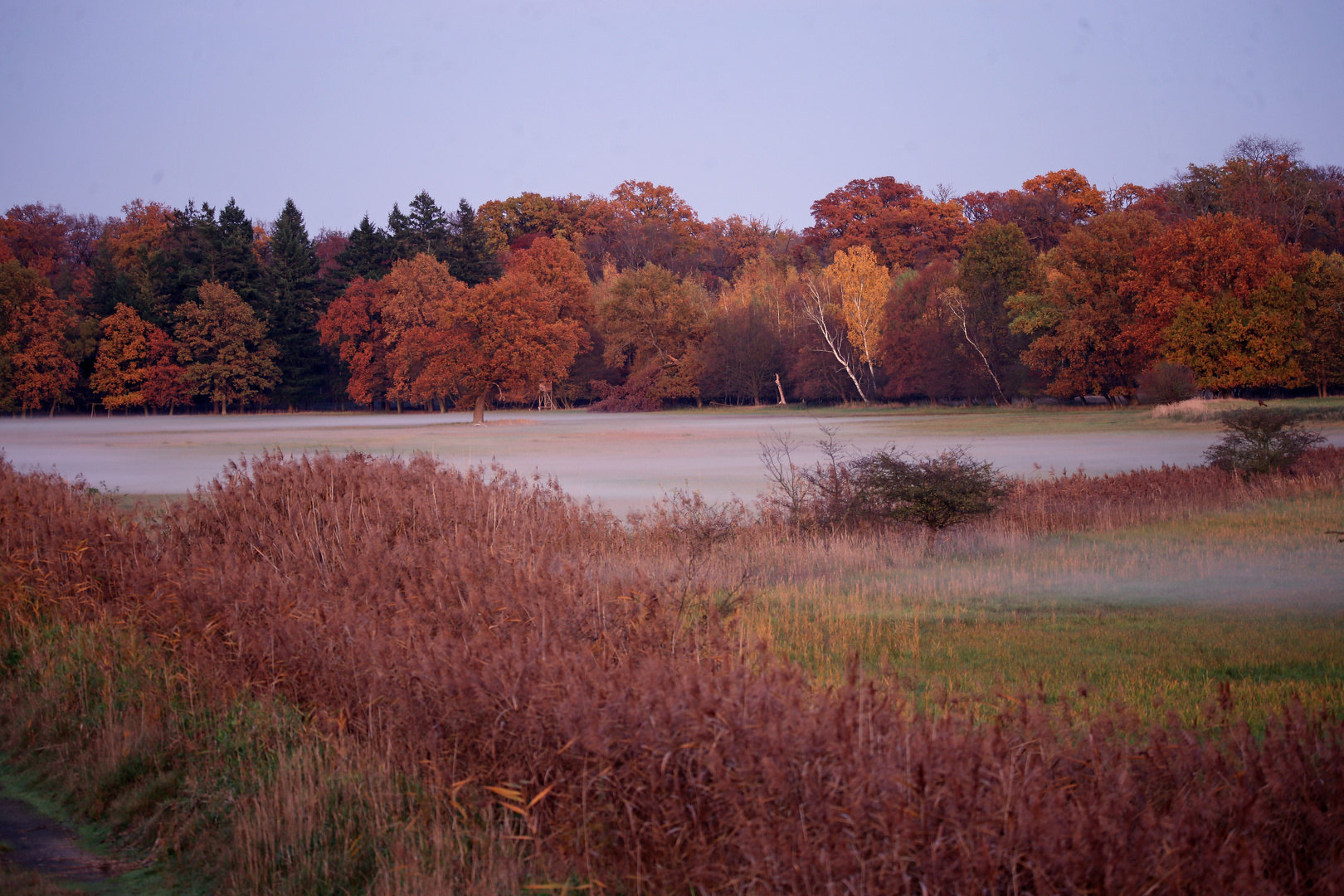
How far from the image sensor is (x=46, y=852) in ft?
17.2

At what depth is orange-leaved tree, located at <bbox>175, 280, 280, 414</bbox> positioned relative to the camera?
83750 mm

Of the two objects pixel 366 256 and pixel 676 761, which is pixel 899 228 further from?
pixel 676 761

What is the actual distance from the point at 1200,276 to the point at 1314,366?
9.73m

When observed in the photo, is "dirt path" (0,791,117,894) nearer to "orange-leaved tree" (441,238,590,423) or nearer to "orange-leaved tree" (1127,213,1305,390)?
"orange-leaved tree" (1127,213,1305,390)

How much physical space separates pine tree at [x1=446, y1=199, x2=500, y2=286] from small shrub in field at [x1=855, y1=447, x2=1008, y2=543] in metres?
77.9

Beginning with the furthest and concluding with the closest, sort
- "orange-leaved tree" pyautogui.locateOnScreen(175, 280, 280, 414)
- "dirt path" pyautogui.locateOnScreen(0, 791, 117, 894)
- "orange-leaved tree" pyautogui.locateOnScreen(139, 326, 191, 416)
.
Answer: "orange-leaved tree" pyautogui.locateOnScreen(139, 326, 191, 416) → "orange-leaved tree" pyautogui.locateOnScreen(175, 280, 280, 414) → "dirt path" pyautogui.locateOnScreen(0, 791, 117, 894)

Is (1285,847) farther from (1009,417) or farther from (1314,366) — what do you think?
(1314,366)

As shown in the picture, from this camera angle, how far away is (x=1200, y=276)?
55562mm

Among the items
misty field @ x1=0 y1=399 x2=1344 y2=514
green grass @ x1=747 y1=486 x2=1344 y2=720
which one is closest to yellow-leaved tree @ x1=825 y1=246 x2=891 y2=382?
misty field @ x1=0 y1=399 x2=1344 y2=514

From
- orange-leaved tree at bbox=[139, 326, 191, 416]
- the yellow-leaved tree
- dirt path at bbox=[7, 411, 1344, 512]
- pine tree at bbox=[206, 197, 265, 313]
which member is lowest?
dirt path at bbox=[7, 411, 1344, 512]

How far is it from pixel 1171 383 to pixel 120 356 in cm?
7366

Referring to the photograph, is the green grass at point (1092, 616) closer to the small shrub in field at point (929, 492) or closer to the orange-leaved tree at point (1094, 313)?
the small shrub in field at point (929, 492)

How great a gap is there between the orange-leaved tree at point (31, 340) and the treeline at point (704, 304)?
7.3 inches

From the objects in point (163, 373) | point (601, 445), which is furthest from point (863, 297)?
point (163, 373)
